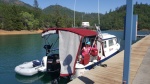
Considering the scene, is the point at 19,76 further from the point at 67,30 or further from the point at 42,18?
the point at 42,18

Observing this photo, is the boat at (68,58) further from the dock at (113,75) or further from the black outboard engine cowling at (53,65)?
the dock at (113,75)

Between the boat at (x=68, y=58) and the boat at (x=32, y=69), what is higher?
the boat at (x=68, y=58)

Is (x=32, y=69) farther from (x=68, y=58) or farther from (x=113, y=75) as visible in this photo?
(x=113, y=75)

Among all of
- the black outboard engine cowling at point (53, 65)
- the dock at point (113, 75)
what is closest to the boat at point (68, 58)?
the black outboard engine cowling at point (53, 65)

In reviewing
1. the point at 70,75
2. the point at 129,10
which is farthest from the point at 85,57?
the point at 129,10

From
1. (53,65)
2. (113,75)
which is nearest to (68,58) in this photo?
(53,65)

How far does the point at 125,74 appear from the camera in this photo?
718cm

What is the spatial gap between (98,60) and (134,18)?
886 cm

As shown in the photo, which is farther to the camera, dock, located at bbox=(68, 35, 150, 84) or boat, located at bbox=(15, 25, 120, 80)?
boat, located at bbox=(15, 25, 120, 80)

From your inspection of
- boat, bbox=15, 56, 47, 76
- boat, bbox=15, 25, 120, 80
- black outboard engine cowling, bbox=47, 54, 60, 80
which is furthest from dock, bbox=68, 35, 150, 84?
boat, bbox=15, 56, 47, 76

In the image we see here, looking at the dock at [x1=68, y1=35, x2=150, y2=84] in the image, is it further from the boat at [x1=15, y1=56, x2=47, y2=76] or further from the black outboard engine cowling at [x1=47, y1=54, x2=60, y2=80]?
the boat at [x1=15, y1=56, x2=47, y2=76]

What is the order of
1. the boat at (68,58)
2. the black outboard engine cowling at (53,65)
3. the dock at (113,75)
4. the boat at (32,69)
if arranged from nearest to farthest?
the dock at (113,75)
the boat at (68,58)
the black outboard engine cowling at (53,65)
the boat at (32,69)

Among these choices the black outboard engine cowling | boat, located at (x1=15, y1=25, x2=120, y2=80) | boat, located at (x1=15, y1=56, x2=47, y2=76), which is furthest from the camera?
boat, located at (x1=15, y1=56, x2=47, y2=76)

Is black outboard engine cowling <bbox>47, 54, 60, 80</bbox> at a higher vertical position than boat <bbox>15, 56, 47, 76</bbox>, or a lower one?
higher
